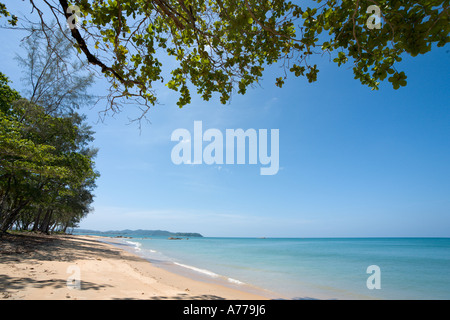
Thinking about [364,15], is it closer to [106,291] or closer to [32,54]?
[106,291]

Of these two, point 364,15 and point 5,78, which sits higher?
point 5,78

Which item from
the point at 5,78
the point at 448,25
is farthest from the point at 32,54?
the point at 448,25

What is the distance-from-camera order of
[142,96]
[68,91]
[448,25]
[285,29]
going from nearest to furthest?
1. [448,25]
2. [285,29]
3. [142,96]
4. [68,91]

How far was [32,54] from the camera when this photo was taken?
1238 cm

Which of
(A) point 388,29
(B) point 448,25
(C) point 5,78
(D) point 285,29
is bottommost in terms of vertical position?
(B) point 448,25

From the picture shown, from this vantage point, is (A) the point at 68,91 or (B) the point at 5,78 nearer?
(B) the point at 5,78
